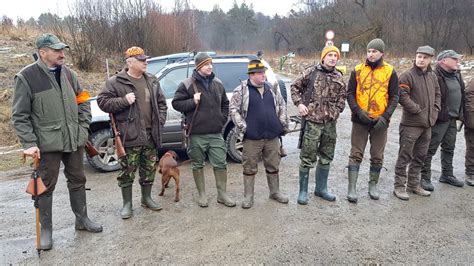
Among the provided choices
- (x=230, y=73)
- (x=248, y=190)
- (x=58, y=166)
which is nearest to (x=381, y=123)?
(x=248, y=190)

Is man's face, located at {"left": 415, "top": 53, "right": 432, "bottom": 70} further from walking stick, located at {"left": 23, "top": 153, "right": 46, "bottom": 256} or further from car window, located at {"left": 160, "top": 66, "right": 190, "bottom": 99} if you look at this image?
walking stick, located at {"left": 23, "top": 153, "right": 46, "bottom": 256}

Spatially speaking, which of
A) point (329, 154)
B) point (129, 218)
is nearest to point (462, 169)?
point (329, 154)

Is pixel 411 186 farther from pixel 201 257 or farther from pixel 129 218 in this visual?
pixel 129 218

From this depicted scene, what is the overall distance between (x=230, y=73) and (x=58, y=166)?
3.62m

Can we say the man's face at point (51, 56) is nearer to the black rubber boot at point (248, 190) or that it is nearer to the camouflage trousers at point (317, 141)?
the black rubber boot at point (248, 190)

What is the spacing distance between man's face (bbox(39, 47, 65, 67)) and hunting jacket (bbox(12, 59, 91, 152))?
0.17ft

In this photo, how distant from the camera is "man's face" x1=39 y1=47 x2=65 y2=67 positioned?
138 inches

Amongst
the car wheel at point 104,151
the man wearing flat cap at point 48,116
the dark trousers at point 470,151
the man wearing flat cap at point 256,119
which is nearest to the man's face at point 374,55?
the man wearing flat cap at point 256,119

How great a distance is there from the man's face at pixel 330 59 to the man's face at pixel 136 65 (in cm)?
220

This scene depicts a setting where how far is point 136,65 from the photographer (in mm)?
4129

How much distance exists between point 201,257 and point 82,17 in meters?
13.4

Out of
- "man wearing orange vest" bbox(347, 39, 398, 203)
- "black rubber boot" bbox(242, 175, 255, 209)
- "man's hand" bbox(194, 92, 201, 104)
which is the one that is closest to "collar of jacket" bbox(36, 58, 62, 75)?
"man's hand" bbox(194, 92, 201, 104)

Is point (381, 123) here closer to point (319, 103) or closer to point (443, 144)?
point (319, 103)

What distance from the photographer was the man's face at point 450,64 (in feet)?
16.6
